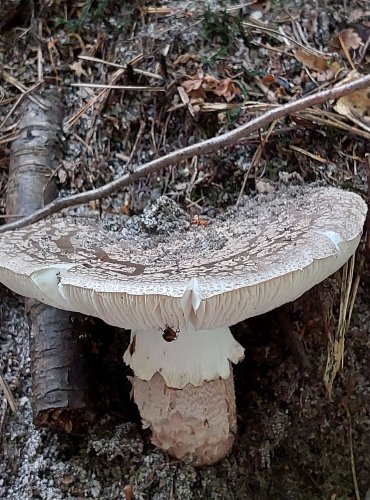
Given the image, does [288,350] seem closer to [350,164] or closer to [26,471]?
[350,164]

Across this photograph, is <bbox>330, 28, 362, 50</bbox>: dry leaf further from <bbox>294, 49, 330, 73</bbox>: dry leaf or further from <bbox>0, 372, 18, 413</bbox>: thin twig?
<bbox>0, 372, 18, 413</bbox>: thin twig

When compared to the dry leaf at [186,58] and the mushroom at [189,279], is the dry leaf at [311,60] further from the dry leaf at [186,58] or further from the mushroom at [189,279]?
the mushroom at [189,279]

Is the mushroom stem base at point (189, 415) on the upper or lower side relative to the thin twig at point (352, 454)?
upper

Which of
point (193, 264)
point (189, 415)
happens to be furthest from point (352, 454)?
point (193, 264)

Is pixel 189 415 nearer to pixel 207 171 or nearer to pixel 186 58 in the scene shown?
pixel 207 171

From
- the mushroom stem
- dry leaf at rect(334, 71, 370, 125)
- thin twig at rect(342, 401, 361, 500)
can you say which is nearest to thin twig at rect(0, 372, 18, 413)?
the mushroom stem

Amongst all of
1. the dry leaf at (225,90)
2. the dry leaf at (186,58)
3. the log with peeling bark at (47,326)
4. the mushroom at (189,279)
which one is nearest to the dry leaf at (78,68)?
the log with peeling bark at (47,326)
